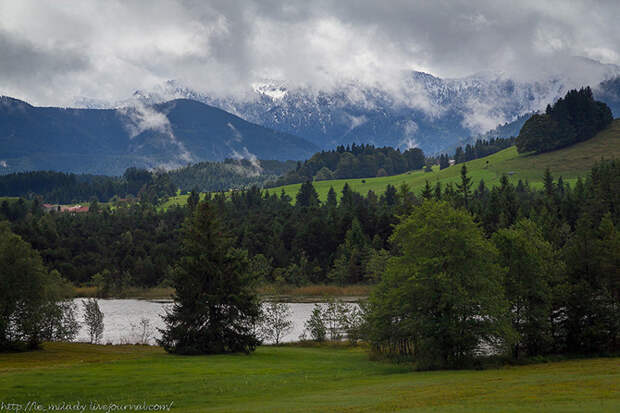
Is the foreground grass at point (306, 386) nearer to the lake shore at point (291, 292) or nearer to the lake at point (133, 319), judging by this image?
the lake at point (133, 319)

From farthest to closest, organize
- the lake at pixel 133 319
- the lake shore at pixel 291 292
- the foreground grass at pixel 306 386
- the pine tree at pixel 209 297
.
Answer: the lake shore at pixel 291 292 < the lake at pixel 133 319 < the pine tree at pixel 209 297 < the foreground grass at pixel 306 386

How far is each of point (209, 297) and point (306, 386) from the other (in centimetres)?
2175

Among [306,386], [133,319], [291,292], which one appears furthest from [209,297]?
[291,292]

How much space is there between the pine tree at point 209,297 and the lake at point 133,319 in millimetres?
9242

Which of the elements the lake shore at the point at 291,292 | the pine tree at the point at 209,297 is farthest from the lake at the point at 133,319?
the pine tree at the point at 209,297

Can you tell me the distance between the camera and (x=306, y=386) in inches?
1623

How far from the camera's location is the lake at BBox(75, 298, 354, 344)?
92.2 m

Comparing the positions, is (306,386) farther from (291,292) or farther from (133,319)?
(291,292)

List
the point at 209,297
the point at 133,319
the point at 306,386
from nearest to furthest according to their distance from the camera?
the point at 306,386 < the point at 209,297 < the point at 133,319

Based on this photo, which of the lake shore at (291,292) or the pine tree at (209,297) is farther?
the lake shore at (291,292)

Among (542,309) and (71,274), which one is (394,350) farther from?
(71,274)

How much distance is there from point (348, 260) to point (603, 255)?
10396cm

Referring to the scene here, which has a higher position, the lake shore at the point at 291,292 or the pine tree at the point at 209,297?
the pine tree at the point at 209,297

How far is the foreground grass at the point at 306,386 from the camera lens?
28859 millimetres
